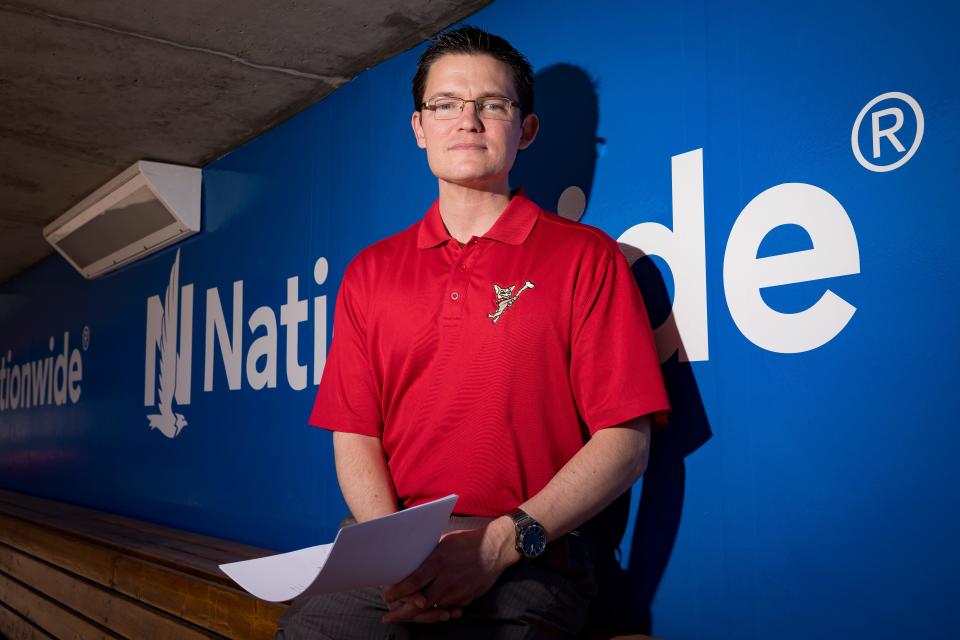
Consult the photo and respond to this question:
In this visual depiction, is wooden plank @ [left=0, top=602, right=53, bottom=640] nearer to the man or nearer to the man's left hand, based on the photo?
the man

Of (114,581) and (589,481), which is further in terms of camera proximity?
(114,581)

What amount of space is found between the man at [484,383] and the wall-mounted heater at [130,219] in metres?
2.28

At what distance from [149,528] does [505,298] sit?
2.83 metres

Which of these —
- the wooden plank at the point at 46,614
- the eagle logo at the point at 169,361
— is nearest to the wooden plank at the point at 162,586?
the wooden plank at the point at 46,614

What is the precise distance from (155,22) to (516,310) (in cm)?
159

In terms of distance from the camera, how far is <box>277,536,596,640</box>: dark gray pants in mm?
1297

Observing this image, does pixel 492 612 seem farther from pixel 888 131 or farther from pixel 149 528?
pixel 149 528

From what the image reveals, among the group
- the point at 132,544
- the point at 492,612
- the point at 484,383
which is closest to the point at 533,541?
the point at 492,612

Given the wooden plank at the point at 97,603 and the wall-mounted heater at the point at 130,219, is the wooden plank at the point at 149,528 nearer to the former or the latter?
the wooden plank at the point at 97,603

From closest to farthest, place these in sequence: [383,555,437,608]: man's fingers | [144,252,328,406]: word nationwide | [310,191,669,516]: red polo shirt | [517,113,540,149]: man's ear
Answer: [383,555,437,608]: man's fingers, [310,191,669,516]: red polo shirt, [517,113,540,149]: man's ear, [144,252,328,406]: word nationwide

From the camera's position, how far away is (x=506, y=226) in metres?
1.62

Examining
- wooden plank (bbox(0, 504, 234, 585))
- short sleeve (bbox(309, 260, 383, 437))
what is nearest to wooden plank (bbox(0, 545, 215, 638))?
wooden plank (bbox(0, 504, 234, 585))

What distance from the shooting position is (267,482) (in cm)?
309

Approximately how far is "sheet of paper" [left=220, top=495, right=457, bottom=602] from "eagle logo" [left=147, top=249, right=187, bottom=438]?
2794mm
